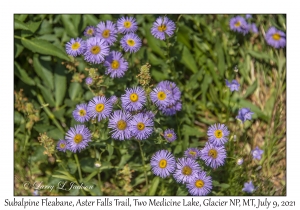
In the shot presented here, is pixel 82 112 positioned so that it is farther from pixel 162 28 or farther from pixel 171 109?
pixel 162 28

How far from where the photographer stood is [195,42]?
4613mm

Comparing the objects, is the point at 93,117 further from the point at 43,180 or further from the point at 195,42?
the point at 195,42

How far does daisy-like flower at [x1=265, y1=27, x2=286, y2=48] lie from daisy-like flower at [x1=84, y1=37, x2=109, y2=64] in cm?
211

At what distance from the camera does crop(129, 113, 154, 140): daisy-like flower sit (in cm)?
323

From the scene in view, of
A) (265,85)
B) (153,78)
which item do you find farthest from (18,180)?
(265,85)

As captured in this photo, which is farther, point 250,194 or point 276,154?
point 276,154

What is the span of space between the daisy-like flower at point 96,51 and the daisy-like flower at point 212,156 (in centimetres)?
114

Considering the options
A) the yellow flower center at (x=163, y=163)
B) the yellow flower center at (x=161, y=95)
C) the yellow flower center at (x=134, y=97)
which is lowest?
the yellow flower center at (x=163, y=163)

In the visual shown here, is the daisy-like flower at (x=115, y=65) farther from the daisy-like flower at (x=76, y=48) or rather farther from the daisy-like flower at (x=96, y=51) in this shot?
the daisy-like flower at (x=76, y=48)

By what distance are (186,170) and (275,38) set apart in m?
2.22

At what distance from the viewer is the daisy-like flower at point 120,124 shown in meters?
3.27

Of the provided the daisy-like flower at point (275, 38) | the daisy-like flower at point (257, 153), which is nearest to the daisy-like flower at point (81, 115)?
the daisy-like flower at point (257, 153)

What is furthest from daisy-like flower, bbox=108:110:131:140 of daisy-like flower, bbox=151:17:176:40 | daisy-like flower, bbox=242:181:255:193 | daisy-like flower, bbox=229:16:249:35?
daisy-like flower, bbox=229:16:249:35
